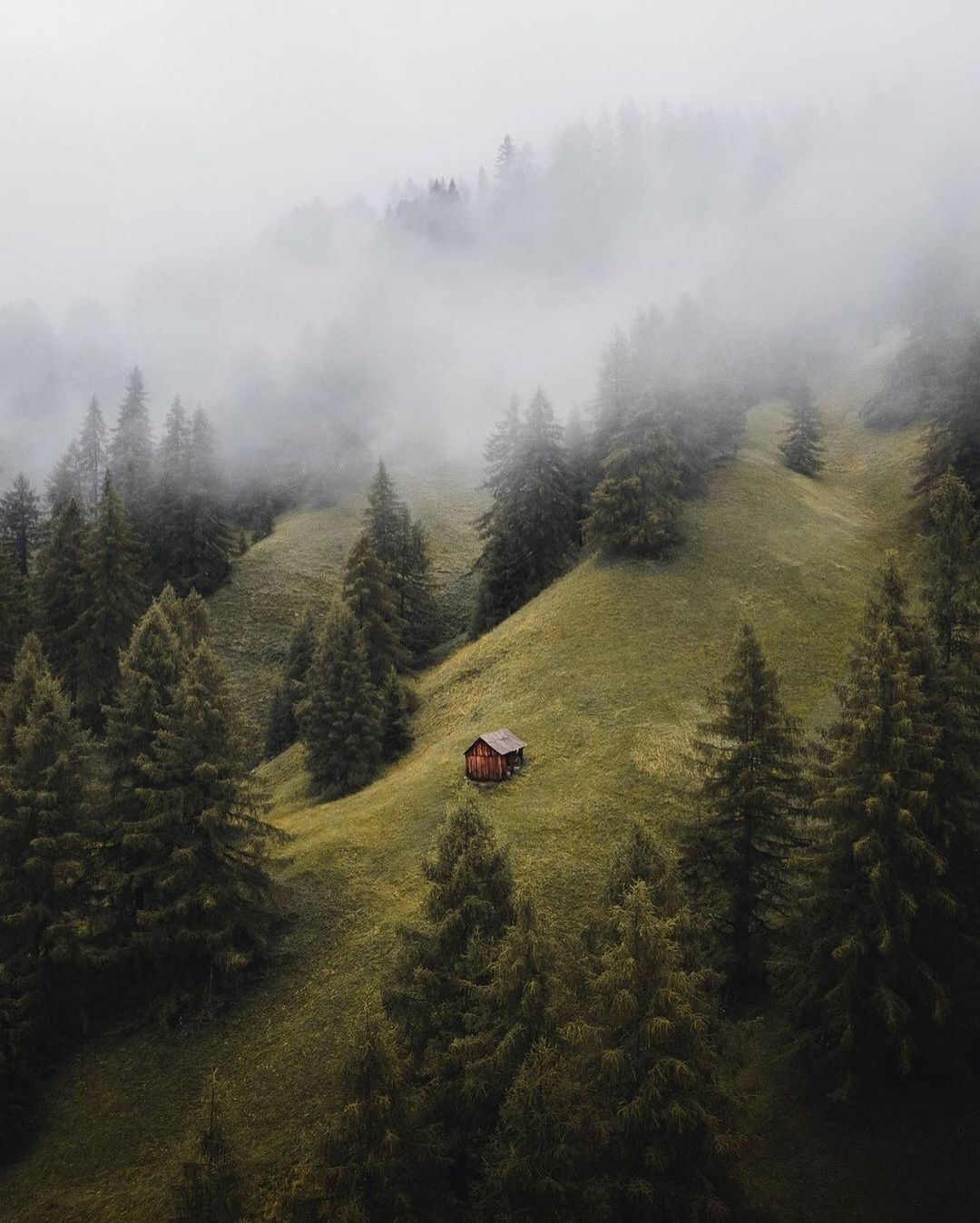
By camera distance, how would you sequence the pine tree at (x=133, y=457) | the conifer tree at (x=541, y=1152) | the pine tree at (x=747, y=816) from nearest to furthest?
the conifer tree at (x=541, y=1152), the pine tree at (x=747, y=816), the pine tree at (x=133, y=457)

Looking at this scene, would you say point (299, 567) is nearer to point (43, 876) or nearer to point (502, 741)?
point (502, 741)

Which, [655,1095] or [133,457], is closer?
[655,1095]

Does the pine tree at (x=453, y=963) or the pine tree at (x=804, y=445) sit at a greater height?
the pine tree at (x=453, y=963)

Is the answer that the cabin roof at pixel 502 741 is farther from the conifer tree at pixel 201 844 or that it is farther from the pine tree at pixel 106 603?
the pine tree at pixel 106 603

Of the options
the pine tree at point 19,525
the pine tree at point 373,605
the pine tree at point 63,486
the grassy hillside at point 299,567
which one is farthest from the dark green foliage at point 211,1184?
the pine tree at point 63,486

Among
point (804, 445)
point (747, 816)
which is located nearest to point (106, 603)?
point (747, 816)
